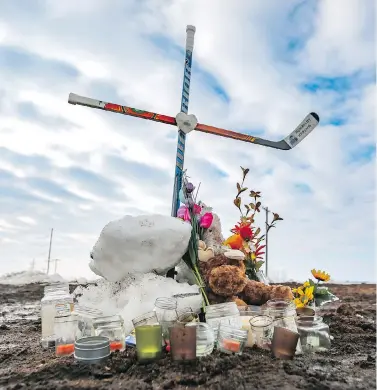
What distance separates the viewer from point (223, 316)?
2701 mm

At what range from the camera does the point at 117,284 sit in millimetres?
3383

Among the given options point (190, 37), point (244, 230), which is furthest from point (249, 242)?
point (190, 37)

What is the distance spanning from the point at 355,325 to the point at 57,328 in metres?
2.76

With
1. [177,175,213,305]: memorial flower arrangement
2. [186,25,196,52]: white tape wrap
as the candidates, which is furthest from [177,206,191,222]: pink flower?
[186,25,196,52]: white tape wrap

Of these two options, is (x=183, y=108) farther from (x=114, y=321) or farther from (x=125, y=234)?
(x=114, y=321)

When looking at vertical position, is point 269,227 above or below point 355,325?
above

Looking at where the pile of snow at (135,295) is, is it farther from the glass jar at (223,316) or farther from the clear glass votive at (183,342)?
the clear glass votive at (183,342)

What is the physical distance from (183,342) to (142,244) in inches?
45.9

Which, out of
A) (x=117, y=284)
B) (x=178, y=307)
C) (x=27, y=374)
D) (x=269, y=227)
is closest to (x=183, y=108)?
(x=269, y=227)

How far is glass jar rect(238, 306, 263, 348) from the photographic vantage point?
2.66 meters

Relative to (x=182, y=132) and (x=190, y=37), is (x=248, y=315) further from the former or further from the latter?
(x=190, y=37)

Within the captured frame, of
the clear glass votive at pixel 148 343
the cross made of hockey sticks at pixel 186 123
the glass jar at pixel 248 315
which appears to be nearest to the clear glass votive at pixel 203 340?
the clear glass votive at pixel 148 343

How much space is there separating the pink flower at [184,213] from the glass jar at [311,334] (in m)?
1.33

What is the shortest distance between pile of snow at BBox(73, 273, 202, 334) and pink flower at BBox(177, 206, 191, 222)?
673 mm
